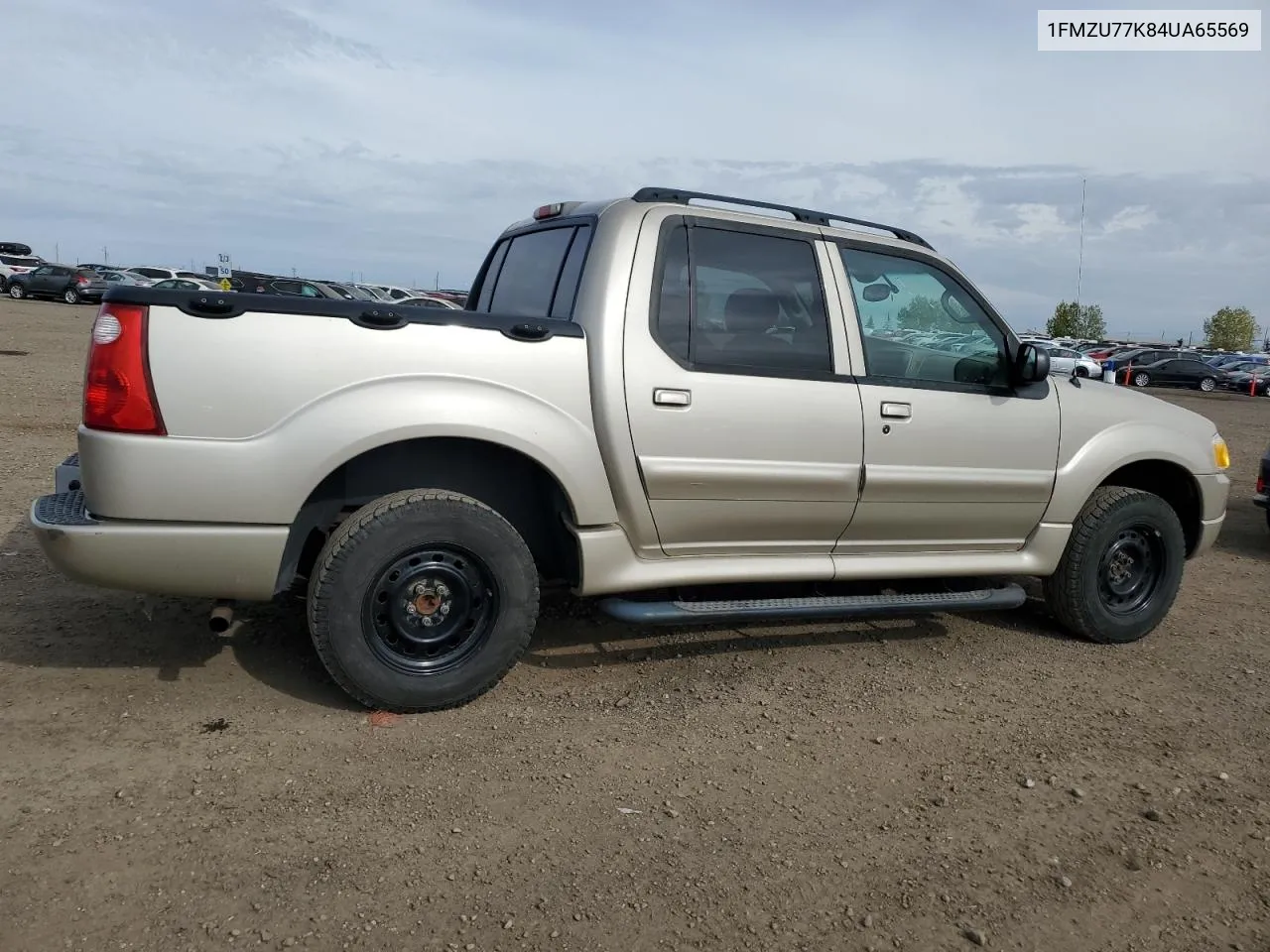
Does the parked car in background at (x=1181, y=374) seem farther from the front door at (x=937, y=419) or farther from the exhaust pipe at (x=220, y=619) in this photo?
the exhaust pipe at (x=220, y=619)

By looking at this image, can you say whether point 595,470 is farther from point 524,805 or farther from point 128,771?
point 128,771

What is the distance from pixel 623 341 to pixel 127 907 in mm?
2383

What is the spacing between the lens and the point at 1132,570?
505cm

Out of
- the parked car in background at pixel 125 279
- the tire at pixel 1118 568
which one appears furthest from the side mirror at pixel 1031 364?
the parked car in background at pixel 125 279

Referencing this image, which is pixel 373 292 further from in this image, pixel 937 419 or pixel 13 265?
pixel 937 419

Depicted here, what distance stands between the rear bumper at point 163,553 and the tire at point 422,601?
210 mm

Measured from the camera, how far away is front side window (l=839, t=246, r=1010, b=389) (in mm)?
4285

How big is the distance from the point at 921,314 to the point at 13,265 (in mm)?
42376

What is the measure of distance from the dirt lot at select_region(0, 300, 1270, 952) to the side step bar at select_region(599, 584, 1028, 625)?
322 millimetres

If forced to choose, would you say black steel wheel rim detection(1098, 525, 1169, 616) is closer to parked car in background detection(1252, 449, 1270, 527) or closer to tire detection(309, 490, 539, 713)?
tire detection(309, 490, 539, 713)

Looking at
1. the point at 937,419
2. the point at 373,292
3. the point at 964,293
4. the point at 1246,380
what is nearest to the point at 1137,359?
the point at 1246,380

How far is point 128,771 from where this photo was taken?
3.16 m

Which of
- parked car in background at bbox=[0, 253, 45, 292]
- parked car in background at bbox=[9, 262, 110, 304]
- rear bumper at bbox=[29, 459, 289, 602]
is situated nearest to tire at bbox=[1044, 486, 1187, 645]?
rear bumper at bbox=[29, 459, 289, 602]

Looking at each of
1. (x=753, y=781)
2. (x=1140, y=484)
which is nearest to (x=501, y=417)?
(x=753, y=781)
